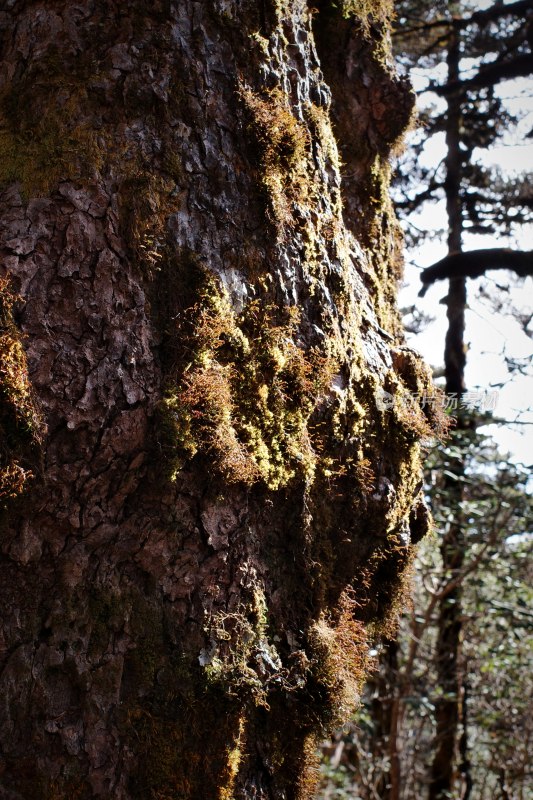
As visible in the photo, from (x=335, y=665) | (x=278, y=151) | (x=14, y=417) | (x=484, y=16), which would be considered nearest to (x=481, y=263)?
(x=278, y=151)

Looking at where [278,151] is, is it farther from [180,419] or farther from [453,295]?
[453,295]

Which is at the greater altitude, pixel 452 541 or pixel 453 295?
pixel 453 295

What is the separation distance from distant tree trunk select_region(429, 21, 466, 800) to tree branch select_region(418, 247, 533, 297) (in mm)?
1026

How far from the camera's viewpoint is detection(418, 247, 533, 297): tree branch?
4.67 metres

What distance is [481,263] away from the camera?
16.7 ft

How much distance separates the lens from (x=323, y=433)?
2.42 metres

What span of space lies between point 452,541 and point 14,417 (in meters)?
5.48

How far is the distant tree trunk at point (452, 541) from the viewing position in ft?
20.5

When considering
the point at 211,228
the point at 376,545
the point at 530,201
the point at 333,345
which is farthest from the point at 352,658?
the point at 530,201

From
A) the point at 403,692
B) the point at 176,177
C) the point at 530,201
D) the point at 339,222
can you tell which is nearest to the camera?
the point at 176,177

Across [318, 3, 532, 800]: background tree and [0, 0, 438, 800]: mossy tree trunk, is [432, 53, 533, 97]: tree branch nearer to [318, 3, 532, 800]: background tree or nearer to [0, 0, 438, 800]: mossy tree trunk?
[318, 3, 532, 800]: background tree

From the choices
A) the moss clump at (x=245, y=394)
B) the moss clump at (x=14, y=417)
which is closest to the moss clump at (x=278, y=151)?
the moss clump at (x=245, y=394)

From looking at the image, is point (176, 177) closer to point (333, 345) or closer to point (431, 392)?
point (333, 345)

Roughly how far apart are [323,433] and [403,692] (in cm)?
468
